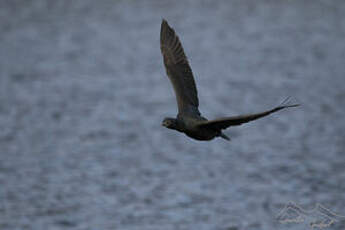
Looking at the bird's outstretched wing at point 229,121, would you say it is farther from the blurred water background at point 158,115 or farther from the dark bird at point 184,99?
the blurred water background at point 158,115

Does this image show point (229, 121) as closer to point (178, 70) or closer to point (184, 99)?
point (184, 99)

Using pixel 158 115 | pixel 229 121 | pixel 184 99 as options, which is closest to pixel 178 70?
pixel 184 99

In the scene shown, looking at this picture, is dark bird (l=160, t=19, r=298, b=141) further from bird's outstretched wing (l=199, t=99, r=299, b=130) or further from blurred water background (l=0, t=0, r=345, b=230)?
blurred water background (l=0, t=0, r=345, b=230)

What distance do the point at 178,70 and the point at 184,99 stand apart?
506 millimetres

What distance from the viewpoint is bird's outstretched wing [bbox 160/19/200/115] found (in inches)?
343

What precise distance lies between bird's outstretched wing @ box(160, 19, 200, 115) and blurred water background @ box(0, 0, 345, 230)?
5.08 meters

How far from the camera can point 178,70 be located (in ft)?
29.7

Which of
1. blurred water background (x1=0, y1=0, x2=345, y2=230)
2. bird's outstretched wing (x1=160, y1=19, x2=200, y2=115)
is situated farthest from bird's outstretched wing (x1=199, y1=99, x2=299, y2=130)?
blurred water background (x1=0, y1=0, x2=345, y2=230)

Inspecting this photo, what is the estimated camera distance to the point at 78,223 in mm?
14195

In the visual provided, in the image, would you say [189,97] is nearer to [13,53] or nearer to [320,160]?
[320,160]

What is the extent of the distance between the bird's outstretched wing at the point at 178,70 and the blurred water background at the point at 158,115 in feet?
16.7

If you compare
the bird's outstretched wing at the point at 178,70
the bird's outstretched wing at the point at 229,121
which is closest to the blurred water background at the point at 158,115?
the bird's outstretched wing at the point at 178,70

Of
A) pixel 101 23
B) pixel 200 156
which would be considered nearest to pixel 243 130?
pixel 200 156

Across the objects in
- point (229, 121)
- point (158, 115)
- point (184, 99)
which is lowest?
point (229, 121)
